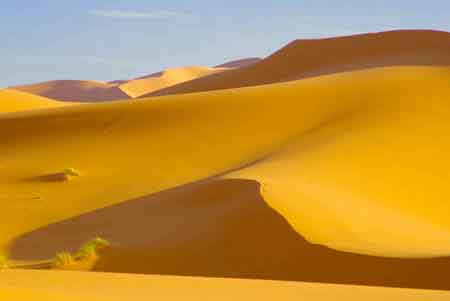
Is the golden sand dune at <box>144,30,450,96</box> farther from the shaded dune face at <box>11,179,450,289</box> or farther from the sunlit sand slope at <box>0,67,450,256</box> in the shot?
the shaded dune face at <box>11,179,450,289</box>

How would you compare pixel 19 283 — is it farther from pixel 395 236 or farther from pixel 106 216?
pixel 106 216

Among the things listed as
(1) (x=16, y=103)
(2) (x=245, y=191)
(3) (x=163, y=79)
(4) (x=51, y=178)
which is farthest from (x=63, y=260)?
(3) (x=163, y=79)

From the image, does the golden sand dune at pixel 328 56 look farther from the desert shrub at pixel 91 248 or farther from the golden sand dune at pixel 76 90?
the golden sand dune at pixel 76 90

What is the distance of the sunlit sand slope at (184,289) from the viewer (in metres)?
6.77

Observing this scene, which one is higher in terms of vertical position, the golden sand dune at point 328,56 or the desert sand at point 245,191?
the golden sand dune at point 328,56

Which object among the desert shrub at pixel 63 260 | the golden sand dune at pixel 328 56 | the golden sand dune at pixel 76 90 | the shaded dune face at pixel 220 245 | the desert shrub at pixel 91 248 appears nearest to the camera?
the shaded dune face at pixel 220 245

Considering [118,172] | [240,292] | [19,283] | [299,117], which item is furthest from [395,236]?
[299,117]

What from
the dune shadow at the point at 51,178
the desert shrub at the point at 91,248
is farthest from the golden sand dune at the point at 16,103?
the desert shrub at the point at 91,248

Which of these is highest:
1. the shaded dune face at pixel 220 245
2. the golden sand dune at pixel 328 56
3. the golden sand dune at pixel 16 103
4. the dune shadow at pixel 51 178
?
the golden sand dune at pixel 328 56

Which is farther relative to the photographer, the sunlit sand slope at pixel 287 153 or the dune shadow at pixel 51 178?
the dune shadow at pixel 51 178

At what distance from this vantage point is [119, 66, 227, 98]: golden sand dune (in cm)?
10519

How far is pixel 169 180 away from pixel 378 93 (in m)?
8.04

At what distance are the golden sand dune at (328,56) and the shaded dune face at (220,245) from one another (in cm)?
2051

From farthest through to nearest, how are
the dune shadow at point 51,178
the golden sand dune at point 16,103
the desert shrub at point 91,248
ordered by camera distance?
the golden sand dune at point 16,103, the dune shadow at point 51,178, the desert shrub at point 91,248
